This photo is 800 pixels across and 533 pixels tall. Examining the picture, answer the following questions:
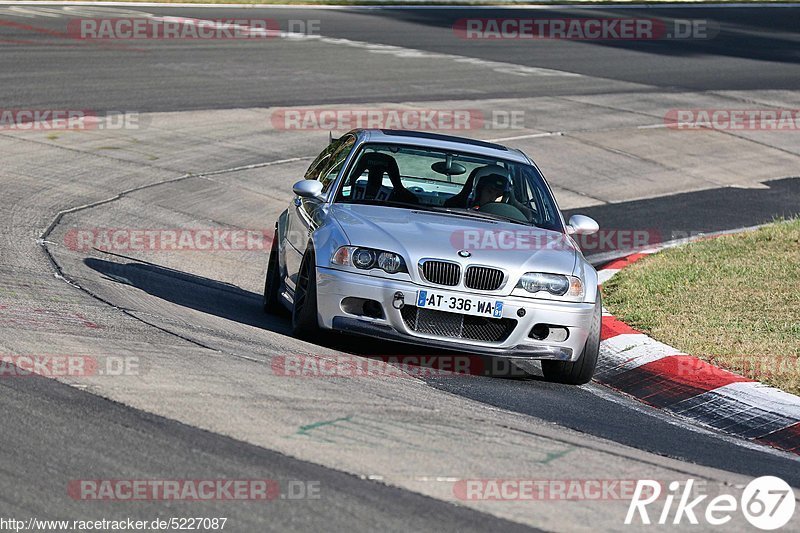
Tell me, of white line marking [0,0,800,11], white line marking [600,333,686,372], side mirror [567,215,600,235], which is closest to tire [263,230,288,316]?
side mirror [567,215,600,235]

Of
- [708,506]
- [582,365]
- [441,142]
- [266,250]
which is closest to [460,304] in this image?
[582,365]

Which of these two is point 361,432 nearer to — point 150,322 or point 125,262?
point 150,322

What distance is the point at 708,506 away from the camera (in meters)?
5.41

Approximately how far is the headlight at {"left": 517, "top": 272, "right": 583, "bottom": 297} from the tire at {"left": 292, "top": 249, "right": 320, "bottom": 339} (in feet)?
4.32

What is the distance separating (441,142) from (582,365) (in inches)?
90.5

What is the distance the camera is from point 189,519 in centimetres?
474

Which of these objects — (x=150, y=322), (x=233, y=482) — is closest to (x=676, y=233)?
(x=150, y=322)

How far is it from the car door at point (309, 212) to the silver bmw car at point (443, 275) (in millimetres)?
25

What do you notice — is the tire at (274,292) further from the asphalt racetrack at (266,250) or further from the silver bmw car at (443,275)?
the silver bmw car at (443,275)

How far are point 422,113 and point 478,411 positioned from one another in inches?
540

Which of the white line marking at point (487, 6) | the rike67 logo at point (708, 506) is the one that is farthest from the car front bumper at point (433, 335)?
the white line marking at point (487, 6)

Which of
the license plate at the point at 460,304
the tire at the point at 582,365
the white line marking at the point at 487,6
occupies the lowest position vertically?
the tire at the point at 582,365

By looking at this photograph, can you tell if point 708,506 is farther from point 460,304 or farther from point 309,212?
point 309,212

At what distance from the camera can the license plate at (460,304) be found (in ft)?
26.0
